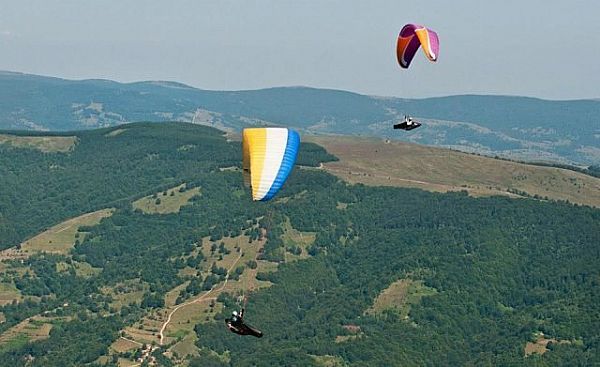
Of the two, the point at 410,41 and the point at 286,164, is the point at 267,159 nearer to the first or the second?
the point at 286,164

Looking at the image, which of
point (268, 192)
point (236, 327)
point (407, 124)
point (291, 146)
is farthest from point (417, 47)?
point (236, 327)

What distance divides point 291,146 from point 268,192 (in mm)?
8755

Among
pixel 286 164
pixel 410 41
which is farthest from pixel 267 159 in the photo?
pixel 410 41

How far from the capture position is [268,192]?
3912 inches

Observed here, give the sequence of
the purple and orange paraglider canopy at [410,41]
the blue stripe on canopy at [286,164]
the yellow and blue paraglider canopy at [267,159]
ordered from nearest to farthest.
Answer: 1. the blue stripe on canopy at [286,164]
2. the yellow and blue paraglider canopy at [267,159]
3. the purple and orange paraglider canopy at [410,41]

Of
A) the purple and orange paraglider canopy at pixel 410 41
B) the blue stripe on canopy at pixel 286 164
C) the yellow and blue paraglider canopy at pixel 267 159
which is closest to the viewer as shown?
the blue stripe on canopy at pixel 286 164

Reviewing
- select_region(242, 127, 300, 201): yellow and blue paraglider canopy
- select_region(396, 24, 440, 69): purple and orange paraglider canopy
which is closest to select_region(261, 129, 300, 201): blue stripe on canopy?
select_region(242, 127, 300, 201): yellow and blue paraglider canopy

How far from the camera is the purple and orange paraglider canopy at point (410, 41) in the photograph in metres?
130

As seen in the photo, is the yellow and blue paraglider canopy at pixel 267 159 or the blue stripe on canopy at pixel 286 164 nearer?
the blue stripe on canopy at pixel 286 164

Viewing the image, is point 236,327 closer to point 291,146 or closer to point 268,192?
point 268,192

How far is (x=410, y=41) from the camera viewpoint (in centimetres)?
13325

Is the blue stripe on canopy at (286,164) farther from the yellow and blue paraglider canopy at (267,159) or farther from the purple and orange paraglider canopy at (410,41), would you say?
the purple and orange paraglider canopy at (410,41)

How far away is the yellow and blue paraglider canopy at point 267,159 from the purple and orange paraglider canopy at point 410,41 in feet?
100

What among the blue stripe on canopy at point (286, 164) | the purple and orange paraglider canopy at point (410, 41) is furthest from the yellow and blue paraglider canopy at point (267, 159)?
the purple and orange paraglider canopy at point (410, 41)
